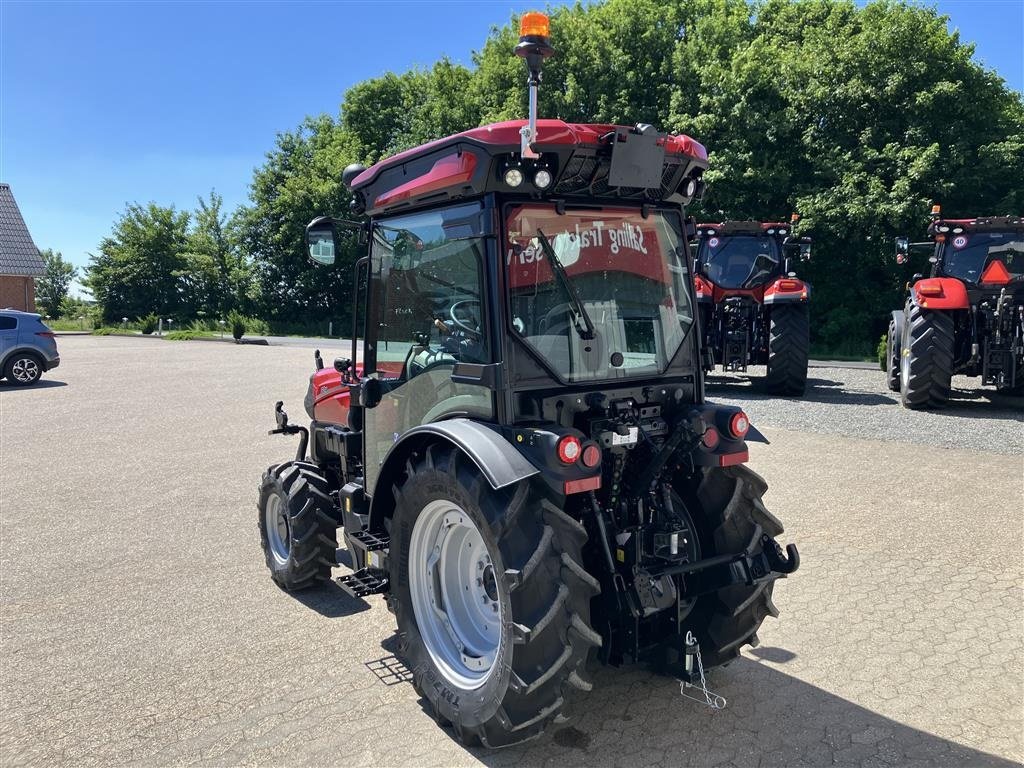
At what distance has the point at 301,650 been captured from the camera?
3.91 metres

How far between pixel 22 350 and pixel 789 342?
15.3 m

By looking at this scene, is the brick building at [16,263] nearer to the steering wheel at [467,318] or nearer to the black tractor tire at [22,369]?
the black tractor tire at [22,369]

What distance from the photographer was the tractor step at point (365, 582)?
3.61 m

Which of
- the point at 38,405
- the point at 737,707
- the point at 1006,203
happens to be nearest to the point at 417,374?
the point at 737,707

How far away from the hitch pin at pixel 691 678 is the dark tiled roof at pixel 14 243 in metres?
34.8

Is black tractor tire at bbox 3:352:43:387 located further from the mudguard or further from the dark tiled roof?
the dark tiled roof

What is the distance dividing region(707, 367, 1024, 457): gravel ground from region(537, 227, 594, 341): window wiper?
6776 mm

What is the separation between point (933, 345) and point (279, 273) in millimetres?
34428

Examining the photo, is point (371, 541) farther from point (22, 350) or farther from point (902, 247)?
point (22, 350)

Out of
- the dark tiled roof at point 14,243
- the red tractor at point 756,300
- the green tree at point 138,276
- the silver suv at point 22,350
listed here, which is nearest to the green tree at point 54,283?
the green tree at point 138,276

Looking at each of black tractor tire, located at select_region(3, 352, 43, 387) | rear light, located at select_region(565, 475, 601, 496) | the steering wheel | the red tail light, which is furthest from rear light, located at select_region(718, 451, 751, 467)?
black tractor tire, located at select_region(3, 352, 43, 387)

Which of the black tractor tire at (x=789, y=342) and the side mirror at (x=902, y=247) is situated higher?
the side mirror at (x=902, y=247)

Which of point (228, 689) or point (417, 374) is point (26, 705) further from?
point (417, 374)

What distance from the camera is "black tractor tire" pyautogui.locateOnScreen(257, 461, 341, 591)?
14.6 ft
